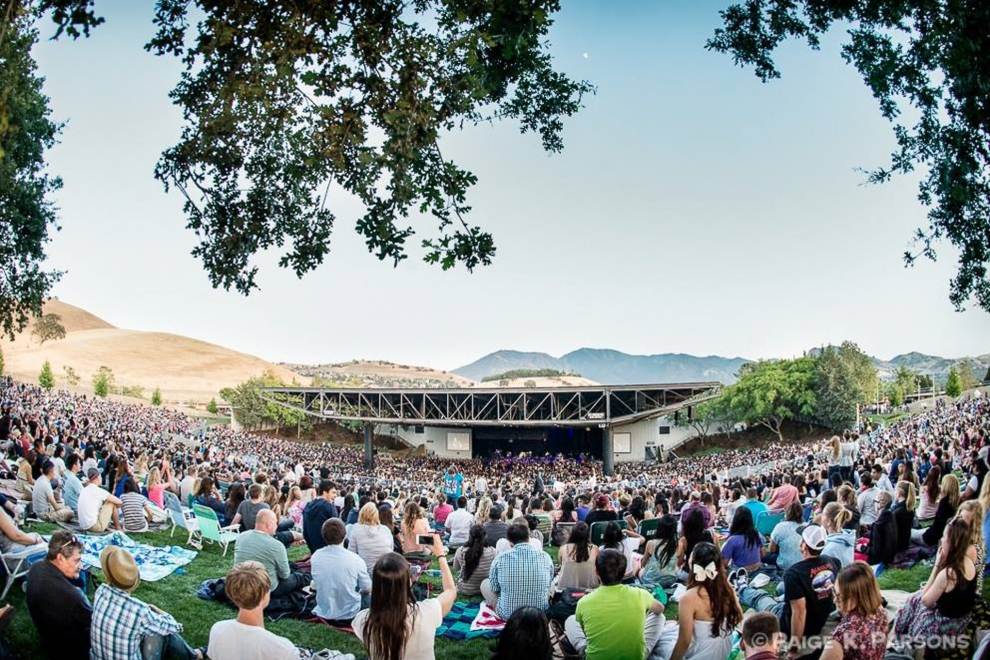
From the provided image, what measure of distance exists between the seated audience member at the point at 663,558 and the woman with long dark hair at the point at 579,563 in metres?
1.08

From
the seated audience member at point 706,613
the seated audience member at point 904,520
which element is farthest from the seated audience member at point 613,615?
the seated audience member at point 904,520

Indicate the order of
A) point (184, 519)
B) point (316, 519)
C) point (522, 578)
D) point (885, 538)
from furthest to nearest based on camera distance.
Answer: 1. point (184, 519)
2. point (316, 519)
3. point (885, 538)
4. point (522, 578)

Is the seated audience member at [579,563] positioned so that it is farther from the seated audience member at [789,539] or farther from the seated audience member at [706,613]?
the seated audience member at [789,539]

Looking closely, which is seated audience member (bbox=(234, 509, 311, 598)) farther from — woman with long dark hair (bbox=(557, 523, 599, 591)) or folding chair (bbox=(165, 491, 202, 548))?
folding chair (bbox=(165, 491, 202, 548))

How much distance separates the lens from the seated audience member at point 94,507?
916 centimetres

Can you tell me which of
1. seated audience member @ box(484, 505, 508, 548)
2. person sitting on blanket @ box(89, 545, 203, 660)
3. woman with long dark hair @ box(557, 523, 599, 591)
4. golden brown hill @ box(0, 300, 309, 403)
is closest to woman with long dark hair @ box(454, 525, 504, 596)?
seated audience member @ box(484, 505, 508, 548)

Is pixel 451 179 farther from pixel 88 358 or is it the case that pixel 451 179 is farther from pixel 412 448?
pixel 88 358

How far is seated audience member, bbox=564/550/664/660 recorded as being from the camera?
4.62 metres

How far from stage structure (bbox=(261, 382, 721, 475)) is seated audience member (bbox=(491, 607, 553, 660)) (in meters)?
33.4

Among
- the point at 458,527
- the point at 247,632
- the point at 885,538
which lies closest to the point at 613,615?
the point at 247,632

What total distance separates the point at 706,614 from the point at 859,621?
875 mm

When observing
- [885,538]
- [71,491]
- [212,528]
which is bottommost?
[212,528]

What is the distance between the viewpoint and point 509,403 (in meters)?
46.6

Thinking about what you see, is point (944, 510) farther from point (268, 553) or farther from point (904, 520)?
point (268, 553)
